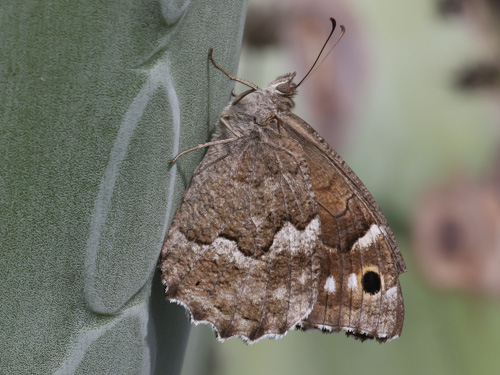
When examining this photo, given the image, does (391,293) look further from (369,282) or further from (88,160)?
(88,160)

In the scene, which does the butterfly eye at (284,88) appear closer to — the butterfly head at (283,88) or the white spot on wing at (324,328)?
the butterfly head at (283,88)

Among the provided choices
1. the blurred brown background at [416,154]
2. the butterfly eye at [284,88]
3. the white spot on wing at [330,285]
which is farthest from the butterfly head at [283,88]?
the blurred brown background at [416,154]

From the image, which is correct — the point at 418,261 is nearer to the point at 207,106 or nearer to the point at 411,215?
the point at 411,215

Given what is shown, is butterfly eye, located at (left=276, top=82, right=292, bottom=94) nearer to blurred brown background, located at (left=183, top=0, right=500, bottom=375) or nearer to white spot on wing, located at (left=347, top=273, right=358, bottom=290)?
white spot on wing, located at (left=347, top=273, right=358, bottom=290)

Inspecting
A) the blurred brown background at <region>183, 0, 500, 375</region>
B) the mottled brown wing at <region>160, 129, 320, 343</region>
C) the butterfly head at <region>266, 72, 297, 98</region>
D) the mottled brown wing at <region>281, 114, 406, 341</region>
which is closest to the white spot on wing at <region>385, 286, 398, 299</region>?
the mottled brown wing at <region>281, 114, 406, 341</region>

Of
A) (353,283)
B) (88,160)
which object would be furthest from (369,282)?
(88,160)

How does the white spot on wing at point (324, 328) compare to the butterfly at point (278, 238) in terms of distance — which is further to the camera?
the white spot on wing at point (324, 328)

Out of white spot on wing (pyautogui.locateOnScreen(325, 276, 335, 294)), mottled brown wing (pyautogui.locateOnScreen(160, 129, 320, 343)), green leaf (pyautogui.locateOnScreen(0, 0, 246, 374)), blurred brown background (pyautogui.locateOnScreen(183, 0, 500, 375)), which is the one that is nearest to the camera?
green leaf (pyautogui.locateOnScreen(0, 0, 246, 374))
